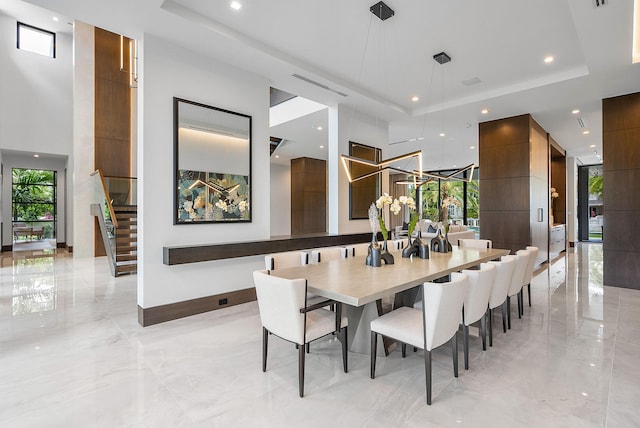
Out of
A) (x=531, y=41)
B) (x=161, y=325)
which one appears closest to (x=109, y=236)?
(x=161, y=325)

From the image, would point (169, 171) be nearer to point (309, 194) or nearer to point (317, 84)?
point (317, 84)

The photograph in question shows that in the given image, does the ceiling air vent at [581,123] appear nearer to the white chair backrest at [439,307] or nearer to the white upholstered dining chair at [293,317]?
the white chair backrest at [439,307]

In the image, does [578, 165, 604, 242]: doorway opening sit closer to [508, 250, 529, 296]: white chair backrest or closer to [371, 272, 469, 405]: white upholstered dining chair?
[508, 250, 529, 296]: white chair backrest

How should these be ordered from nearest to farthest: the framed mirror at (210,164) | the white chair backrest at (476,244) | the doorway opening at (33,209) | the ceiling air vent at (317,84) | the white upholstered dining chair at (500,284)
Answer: the white upholstered dining chair at (500,284) < the framed mirror at (210,164) < the ceiling air vent at (317,84) < the white chair backrest at (476,244) < the doorway opening at (33,209)

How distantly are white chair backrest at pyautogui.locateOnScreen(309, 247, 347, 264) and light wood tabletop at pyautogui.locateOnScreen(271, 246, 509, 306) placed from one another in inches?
12.6

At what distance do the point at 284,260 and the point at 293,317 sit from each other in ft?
4.04

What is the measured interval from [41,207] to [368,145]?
39.0 ft

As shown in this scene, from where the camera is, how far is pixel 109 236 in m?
6.66

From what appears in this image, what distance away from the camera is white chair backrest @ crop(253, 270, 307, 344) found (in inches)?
85.7

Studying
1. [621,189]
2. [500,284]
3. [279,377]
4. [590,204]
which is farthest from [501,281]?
[590,204]

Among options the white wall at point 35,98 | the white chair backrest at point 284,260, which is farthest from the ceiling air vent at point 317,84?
the white wall at point 35,98

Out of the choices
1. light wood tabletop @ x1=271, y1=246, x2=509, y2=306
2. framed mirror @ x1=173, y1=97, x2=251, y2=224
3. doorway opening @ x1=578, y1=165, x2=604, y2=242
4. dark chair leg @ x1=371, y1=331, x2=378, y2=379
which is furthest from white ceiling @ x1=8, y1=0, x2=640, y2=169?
doorway opening @ x1=578, y1=165, x2=604, y2=242

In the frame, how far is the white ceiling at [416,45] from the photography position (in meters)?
3.25

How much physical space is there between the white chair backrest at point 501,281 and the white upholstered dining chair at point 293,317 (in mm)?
1540
